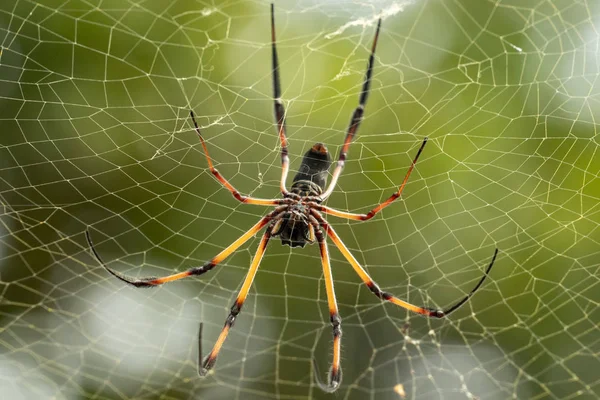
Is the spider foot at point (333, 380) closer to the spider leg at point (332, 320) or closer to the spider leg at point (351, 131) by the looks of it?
the spider leg at point (332, 320)

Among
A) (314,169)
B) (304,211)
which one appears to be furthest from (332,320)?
(314,169)

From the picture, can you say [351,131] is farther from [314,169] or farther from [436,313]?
[436,313]

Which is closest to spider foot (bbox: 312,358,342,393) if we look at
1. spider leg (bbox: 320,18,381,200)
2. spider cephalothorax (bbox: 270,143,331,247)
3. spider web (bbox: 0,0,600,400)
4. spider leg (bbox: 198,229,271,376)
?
spider leg (bbox: 198,229,271,376)

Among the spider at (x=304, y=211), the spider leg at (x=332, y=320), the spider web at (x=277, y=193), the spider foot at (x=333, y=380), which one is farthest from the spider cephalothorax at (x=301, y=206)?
the spider web at (x=277, y=193)

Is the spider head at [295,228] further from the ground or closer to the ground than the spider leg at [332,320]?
further from the ground

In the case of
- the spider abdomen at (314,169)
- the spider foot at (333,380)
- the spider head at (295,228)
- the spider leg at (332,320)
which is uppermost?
the spider abdomen at (314,169)

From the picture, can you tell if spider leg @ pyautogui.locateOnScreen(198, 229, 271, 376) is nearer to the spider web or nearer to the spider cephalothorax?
the spider cephalothorax
